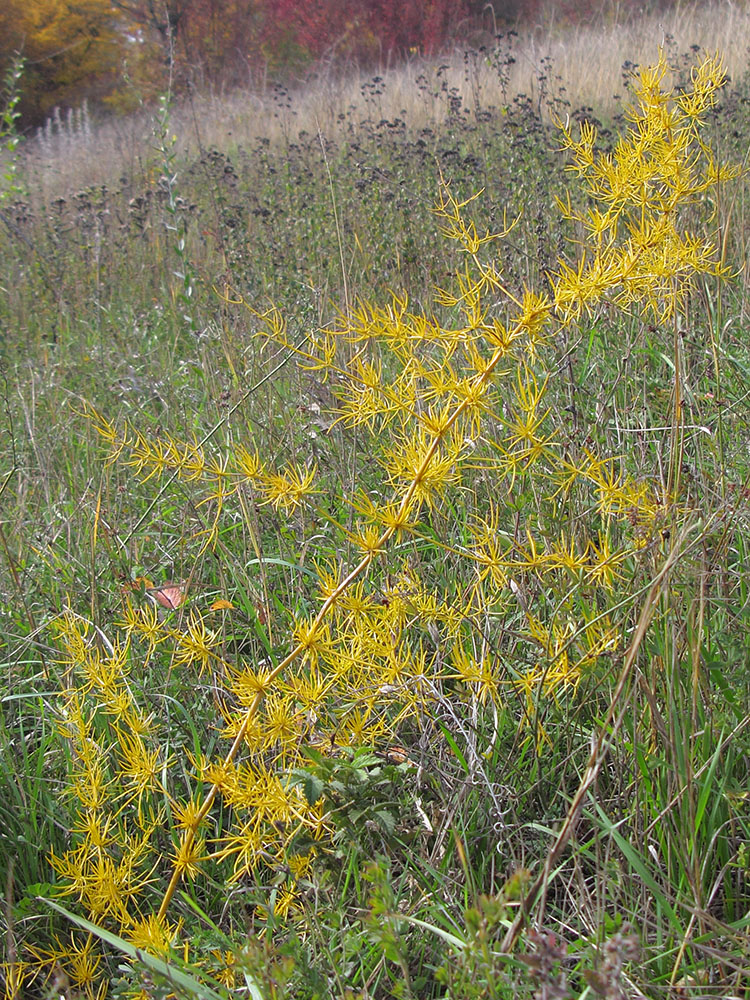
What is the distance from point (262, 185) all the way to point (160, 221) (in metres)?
1.02

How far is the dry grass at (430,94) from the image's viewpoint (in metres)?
6.31

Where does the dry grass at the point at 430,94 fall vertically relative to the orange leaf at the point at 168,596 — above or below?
above

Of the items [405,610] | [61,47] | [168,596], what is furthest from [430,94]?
[61,47]

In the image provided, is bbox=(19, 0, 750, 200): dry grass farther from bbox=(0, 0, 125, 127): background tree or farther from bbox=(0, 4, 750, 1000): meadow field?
bbox=(0, 0, 125, 127): background tree

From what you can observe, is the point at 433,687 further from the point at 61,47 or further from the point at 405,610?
the point at 61,47

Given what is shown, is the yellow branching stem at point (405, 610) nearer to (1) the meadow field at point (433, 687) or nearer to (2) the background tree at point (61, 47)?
(1) the meadow field at point (433, 687)

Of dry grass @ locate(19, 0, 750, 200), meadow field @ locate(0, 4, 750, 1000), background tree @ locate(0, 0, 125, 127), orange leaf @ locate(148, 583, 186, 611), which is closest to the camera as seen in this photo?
meadow field @ locate(0, 4, 750, 1000)

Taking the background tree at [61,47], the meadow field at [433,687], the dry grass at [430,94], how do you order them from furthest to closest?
the background tree at [61,47]
the dry grass at [430,94]
the meadow field at [433,687]

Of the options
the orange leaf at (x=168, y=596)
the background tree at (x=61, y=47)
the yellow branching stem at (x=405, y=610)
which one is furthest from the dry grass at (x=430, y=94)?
the background tree at (x=61, y=47)

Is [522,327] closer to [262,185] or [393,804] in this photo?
[393,804]

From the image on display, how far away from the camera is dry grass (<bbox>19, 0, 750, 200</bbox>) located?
6.31 meters

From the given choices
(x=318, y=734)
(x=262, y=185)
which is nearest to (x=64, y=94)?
(x=262, y=185)

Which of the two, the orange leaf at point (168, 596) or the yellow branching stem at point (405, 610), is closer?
the yellow branching stem at point (405, 610)

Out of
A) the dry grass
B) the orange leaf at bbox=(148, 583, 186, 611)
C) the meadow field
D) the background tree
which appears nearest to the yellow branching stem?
the meadow field
